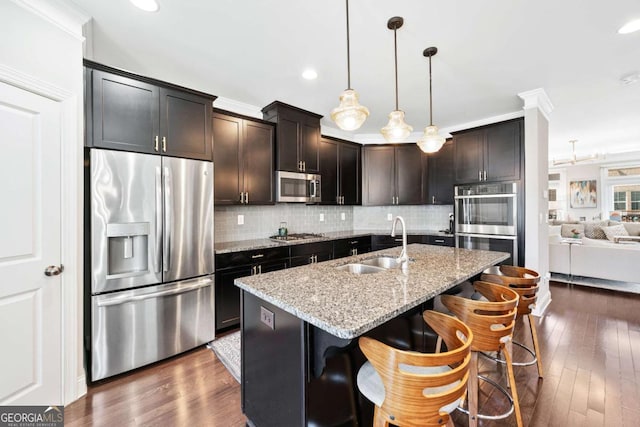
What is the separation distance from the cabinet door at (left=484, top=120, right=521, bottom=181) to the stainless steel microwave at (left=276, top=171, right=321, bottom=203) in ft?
7.63

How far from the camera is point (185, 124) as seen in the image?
249 cm

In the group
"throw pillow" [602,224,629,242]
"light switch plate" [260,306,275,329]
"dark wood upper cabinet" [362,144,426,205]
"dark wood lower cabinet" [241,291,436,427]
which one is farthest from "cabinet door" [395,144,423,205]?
"throw pillow" [602,224,629,242]

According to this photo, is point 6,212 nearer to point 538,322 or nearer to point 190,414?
point 190,414

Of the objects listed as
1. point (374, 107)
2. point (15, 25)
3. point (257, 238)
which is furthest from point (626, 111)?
point (15, 25)

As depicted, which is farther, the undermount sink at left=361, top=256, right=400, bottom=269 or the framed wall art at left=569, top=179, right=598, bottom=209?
the framed wall art at left=569, top=179, right=598, bottom=209

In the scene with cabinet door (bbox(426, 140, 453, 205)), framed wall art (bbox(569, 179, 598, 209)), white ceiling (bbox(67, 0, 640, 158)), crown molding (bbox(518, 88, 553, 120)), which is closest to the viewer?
white ceiling (bbox(67, 0, 640, 158))

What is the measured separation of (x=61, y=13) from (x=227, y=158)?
1.59 m

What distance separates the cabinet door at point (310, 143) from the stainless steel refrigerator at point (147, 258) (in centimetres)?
→ 147

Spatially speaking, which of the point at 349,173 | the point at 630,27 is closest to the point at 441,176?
the point at 349,173

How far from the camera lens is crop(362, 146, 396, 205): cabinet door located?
15.4 ft

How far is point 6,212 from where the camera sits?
1.55 m

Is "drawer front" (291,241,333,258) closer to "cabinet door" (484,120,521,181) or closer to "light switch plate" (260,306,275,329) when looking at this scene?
"light switch plate" (260,306,275,329)

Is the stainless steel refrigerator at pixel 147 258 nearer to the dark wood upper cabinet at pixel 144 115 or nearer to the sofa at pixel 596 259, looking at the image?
the dark wood upper cabinet at pixel 144 115

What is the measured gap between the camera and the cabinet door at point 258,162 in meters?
3.22
